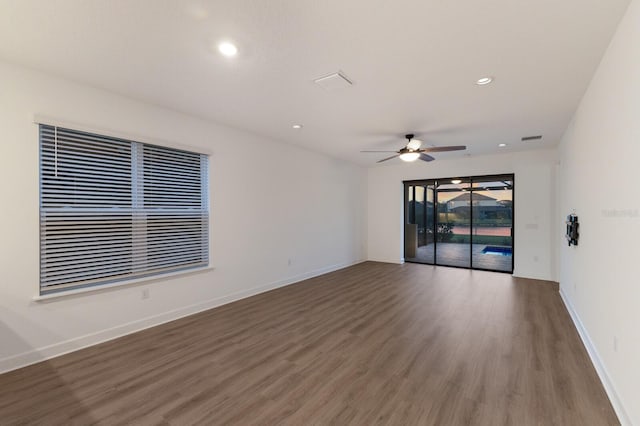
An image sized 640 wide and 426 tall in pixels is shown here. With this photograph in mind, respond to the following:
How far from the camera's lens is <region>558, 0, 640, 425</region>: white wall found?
177 cm

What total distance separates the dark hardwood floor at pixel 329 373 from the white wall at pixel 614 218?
324mm

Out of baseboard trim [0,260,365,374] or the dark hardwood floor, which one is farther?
baseboard trim [0,260,365,374]

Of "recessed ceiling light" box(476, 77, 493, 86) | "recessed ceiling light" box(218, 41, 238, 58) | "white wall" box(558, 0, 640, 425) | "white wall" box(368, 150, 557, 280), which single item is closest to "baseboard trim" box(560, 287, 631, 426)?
"white wall" box(558, 0, 640, 425)

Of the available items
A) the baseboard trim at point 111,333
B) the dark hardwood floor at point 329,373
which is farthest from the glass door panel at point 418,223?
the baseboard trim at point 111,333

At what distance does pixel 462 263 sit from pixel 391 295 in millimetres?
3452

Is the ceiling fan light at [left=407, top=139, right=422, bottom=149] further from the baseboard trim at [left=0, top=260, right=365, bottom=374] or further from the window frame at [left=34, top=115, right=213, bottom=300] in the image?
the baseboard trim at [left=0, top=260, right=365, bottom=374]

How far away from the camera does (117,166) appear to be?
3.23m

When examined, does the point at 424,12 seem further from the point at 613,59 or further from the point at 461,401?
the point at 461,401

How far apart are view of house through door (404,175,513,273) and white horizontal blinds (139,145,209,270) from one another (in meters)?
5.65

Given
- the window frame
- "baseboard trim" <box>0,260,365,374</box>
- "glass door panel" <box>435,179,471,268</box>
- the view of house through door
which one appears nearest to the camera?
"baseboard trim" <box>0,260,365,374</box>

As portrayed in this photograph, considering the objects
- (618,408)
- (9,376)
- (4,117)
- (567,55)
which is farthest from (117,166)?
(618,408)

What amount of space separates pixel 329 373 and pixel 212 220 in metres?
2.76

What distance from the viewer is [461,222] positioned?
7.13 meters

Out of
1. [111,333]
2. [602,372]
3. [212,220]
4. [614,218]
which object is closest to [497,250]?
[602,372]
